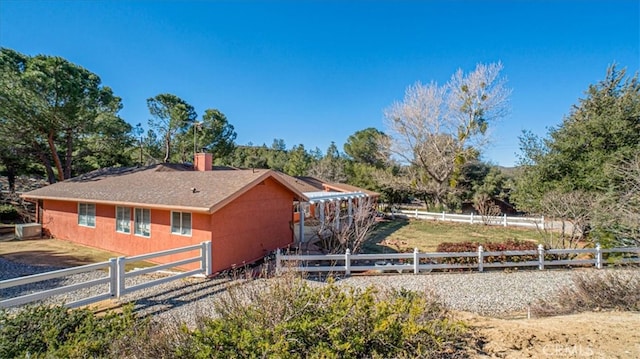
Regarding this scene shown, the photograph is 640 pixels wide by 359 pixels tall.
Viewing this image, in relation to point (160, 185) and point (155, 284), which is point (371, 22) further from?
point (155, 284)

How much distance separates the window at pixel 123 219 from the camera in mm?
11724

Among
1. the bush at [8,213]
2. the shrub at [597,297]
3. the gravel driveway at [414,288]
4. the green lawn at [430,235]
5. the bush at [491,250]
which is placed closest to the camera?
the shrub at [597,297]

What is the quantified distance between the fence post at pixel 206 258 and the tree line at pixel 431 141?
1167 centimetres

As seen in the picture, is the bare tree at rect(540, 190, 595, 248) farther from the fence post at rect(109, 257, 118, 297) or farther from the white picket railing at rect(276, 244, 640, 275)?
the fence post at rect(109, 257, 118, 297)

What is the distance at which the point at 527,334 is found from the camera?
439cm

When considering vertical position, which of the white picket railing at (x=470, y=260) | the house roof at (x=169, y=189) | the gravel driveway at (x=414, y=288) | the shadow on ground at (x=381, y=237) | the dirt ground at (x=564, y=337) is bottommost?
the shadow on ground at (x=381, y=237)

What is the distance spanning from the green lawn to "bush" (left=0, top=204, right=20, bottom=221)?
23235mm

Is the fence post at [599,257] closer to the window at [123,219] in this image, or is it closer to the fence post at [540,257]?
the fence post at [540,257]

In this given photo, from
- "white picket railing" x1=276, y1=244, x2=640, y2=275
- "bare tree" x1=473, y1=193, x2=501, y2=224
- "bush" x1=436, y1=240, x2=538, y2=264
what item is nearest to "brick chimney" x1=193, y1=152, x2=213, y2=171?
"white picket railing" x1=276, y1=244, x2=640, y2=275

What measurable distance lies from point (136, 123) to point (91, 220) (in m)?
19.4

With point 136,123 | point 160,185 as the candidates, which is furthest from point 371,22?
point 136,123

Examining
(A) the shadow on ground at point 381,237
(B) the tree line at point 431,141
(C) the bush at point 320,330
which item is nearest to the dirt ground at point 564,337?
(C) the bush at point 320,330

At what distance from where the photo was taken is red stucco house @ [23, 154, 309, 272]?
9766mm

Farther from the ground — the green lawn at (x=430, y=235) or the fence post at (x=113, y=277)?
the fence post at (x=113, y=277)
